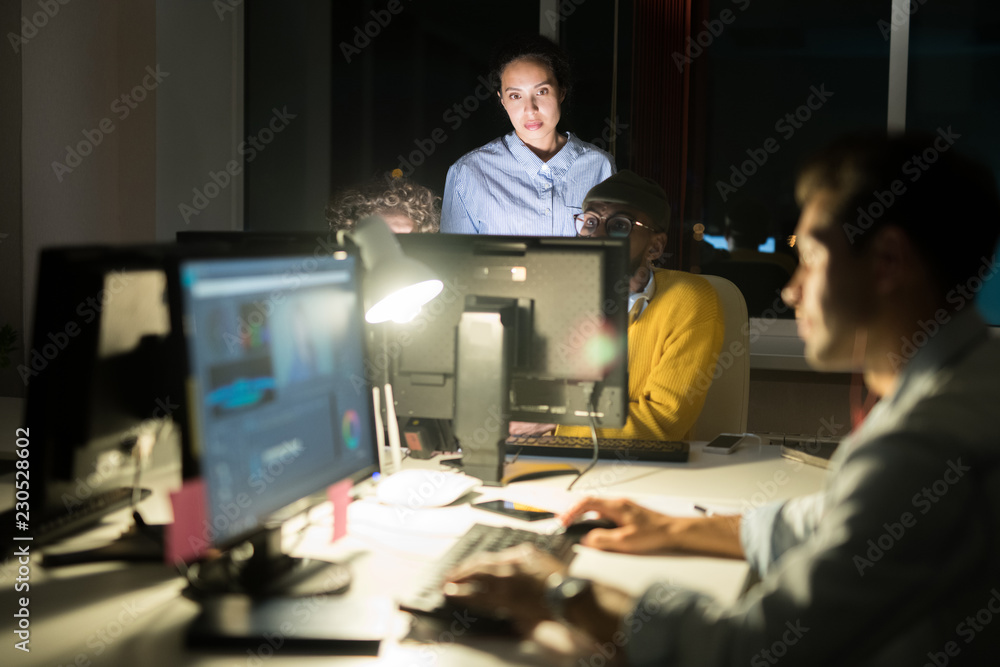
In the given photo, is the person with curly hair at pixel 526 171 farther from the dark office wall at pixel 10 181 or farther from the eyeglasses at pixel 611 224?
the dark office wall at pixel 10 181

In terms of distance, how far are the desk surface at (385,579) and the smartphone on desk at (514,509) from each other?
2cm

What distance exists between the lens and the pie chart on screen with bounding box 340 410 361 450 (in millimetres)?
1309

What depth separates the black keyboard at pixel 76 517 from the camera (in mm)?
1243

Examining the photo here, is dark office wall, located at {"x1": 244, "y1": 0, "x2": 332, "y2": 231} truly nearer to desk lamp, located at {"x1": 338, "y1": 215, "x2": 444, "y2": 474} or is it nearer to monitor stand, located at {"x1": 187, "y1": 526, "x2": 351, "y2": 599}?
desk lamp, located at {"x1": 338, "y1": 215, "x2": 444, "y2": 474}

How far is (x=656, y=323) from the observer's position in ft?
7.48

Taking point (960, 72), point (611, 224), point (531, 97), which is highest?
point (960, 72)

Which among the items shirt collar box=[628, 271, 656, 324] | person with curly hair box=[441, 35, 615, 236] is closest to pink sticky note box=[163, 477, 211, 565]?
shirt collar box=[628, 271, 656, 324]

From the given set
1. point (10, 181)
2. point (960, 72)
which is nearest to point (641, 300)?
point (10, 181)

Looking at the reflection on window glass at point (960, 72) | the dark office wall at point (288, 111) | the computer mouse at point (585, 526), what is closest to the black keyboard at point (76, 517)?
the computer mouse at point (585, 526)

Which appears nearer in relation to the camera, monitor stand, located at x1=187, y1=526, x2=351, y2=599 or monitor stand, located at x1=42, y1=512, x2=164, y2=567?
monitor stand, located at x1=187, y1=526, x2=351, y2=599

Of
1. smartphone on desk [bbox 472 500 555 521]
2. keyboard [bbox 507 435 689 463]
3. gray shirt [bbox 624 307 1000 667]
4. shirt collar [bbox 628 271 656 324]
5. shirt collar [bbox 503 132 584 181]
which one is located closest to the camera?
gray shirt [bbox 624 307 1000 667]

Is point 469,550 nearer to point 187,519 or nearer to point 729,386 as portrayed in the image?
point 187,519

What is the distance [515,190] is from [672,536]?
77.1 inches

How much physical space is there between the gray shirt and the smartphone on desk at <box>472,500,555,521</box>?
0.62 meters
